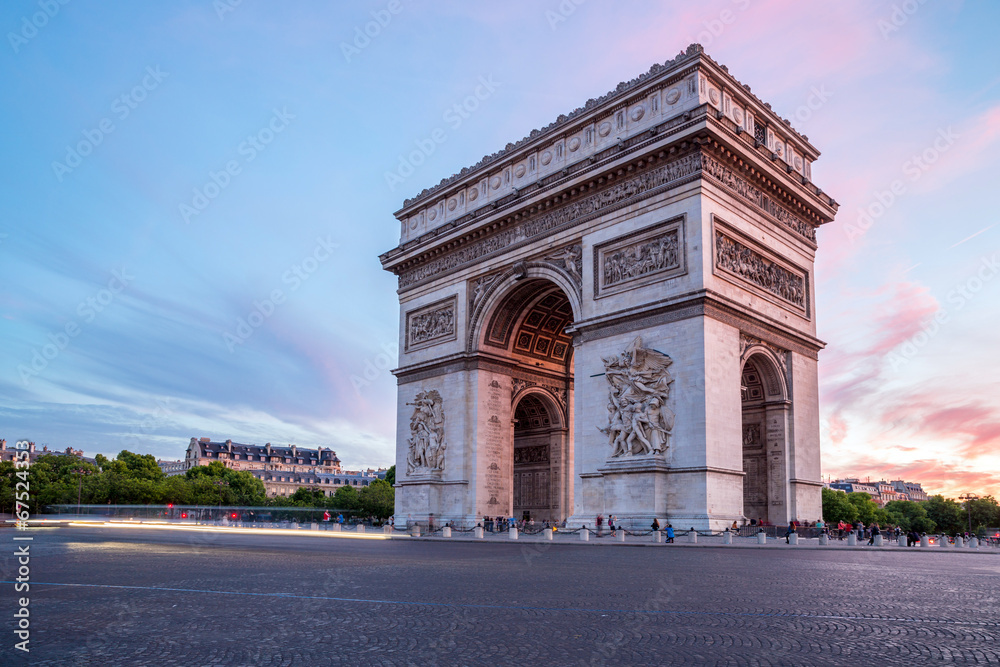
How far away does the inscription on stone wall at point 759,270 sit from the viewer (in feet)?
84.8

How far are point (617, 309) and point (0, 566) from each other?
2007 centimetres

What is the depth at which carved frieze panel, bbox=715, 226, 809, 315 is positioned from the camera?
25828mm

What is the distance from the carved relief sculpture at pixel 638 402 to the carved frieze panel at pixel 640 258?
2.33 metres

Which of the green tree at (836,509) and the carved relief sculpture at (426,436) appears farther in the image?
the green tree at (836,509)

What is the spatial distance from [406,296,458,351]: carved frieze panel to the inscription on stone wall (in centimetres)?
1236

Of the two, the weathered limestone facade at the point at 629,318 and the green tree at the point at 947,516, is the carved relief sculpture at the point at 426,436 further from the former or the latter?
the green tree at the point at 947,516

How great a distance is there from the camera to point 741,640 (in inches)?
202

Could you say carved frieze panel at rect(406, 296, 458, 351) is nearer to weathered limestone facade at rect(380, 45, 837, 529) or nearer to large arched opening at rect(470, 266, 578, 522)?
weathered limestone facade at rect(380, 45, 837, 529)

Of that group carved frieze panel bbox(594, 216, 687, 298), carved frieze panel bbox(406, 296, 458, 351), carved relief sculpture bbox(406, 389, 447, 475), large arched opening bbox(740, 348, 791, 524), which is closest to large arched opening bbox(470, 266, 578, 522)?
carved frieze panel bbox(406, 296, 458, 351)

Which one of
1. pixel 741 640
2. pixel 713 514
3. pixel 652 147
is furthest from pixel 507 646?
pixel 652 147

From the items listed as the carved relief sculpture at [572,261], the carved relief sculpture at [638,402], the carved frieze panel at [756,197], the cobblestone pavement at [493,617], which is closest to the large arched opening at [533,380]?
the carved relief sculpture at [572,261]

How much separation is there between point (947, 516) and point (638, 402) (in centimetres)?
9755

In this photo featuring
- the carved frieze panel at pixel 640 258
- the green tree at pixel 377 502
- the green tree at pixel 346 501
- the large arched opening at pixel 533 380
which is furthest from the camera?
the green tree at pixel 346 501

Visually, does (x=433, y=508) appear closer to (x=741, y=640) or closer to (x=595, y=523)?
(x=595, y=523)
